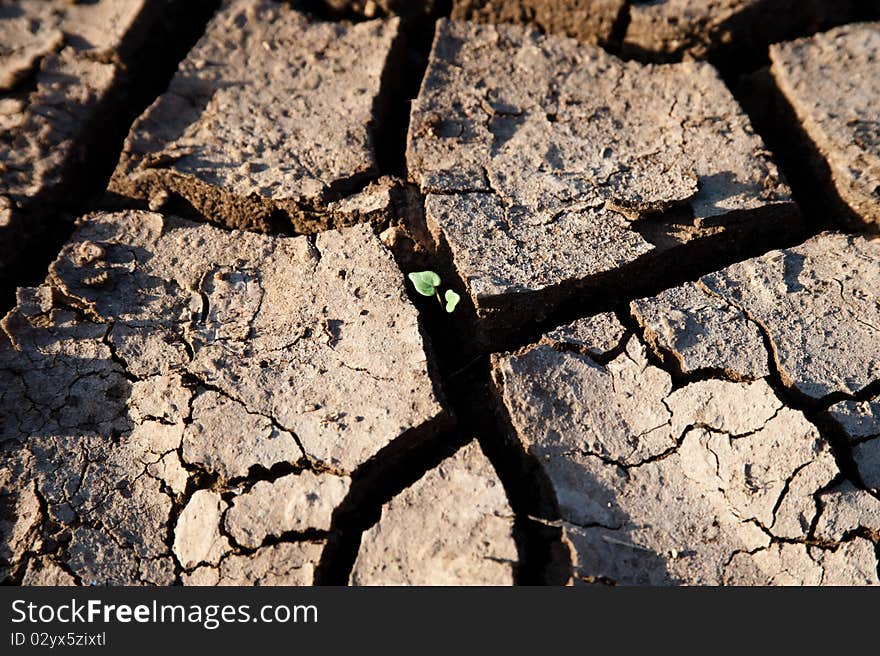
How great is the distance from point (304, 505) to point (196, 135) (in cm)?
140

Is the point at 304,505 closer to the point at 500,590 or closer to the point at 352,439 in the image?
the point at 352,439

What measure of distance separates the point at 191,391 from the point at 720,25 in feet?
7.28

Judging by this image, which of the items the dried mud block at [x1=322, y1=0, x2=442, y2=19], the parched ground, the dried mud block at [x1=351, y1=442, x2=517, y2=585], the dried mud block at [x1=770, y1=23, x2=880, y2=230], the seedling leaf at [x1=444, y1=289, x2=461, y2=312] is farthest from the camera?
the dried mud block at [x1=322, y1=0, x2=442, y2=19]

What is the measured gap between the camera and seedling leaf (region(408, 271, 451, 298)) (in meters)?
2.16

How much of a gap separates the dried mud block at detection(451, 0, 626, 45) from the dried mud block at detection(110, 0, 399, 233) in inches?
14.0

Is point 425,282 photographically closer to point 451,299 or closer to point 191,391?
point 451,299

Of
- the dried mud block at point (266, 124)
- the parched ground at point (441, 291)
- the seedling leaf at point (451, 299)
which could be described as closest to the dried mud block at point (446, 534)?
the parched ground at point (441, 291)

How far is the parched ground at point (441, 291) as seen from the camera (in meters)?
1.87

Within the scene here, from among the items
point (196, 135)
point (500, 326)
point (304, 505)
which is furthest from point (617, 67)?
point (304, 505)

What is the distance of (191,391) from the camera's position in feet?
6.86

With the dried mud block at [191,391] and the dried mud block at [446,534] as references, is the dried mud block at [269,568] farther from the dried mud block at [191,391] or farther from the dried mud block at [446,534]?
the dried mud block at [446,534]

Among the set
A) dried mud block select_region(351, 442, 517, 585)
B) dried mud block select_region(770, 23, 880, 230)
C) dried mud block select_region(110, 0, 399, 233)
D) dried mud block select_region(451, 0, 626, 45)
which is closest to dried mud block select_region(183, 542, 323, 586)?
dried mud block select_region(351, 442, 517, 585)

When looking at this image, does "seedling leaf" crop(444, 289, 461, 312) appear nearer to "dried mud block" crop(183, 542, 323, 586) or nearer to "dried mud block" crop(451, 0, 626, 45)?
"dried mud block" crop(183, 542, 323, 586)

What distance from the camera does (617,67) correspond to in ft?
8.84
